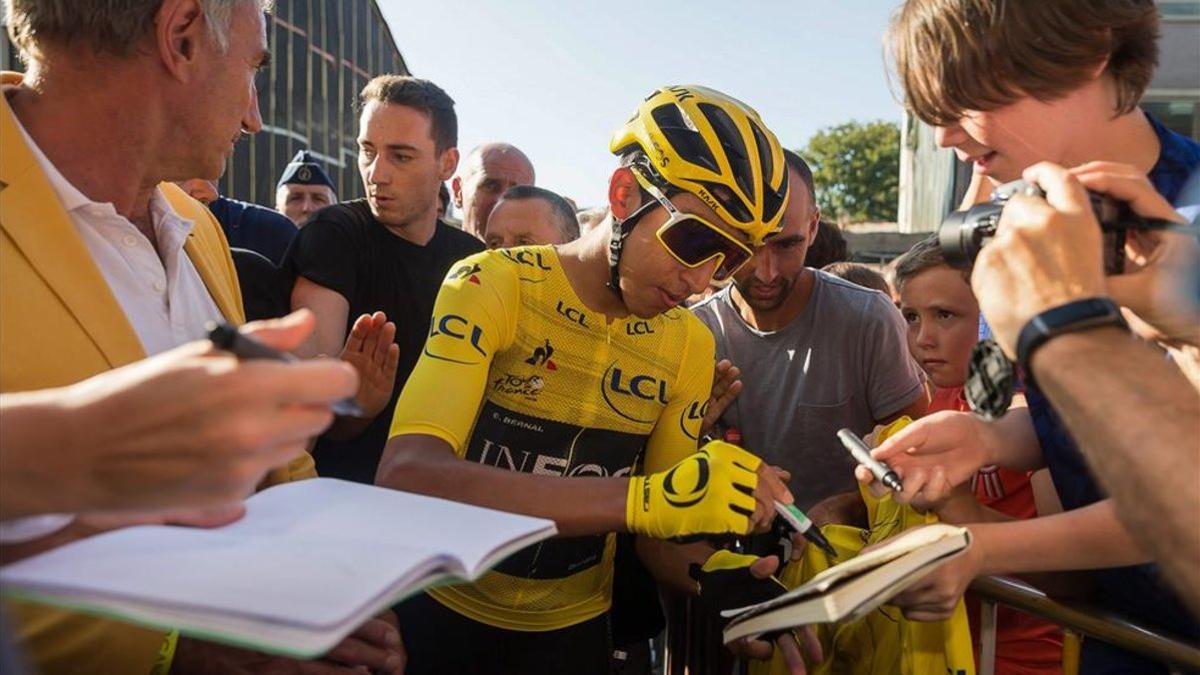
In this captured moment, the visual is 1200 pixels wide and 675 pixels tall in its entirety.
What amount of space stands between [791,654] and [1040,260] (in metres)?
1.40

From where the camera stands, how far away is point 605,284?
9.77 feet

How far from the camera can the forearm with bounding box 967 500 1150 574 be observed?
2.10 metres

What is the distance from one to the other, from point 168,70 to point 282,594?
1.37m

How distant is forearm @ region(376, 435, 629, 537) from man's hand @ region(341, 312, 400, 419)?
11.7 inches

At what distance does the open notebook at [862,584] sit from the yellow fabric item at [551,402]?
904 mm

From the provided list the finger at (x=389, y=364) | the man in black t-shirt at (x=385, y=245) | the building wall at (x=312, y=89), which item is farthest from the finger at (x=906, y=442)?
the building wall at (x=312, y=89)

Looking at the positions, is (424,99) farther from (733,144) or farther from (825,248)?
(825,248)

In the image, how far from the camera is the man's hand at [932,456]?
2.35 metres

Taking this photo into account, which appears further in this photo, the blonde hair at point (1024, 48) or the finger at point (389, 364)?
the finger at point (389, 364)

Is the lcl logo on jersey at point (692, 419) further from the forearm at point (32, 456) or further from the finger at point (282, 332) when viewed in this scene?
the forearm at point (32, 456)

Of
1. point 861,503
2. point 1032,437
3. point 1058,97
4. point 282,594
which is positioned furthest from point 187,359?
point 861,503

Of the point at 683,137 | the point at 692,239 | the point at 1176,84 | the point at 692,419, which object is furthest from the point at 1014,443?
the point at 1176,84

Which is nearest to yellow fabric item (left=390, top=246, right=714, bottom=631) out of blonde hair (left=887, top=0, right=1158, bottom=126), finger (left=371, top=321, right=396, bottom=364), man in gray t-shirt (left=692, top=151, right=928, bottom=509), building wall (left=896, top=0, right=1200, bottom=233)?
finger (left=371, top=321, right=396, bottom=364)

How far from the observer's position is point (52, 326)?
168 cm
